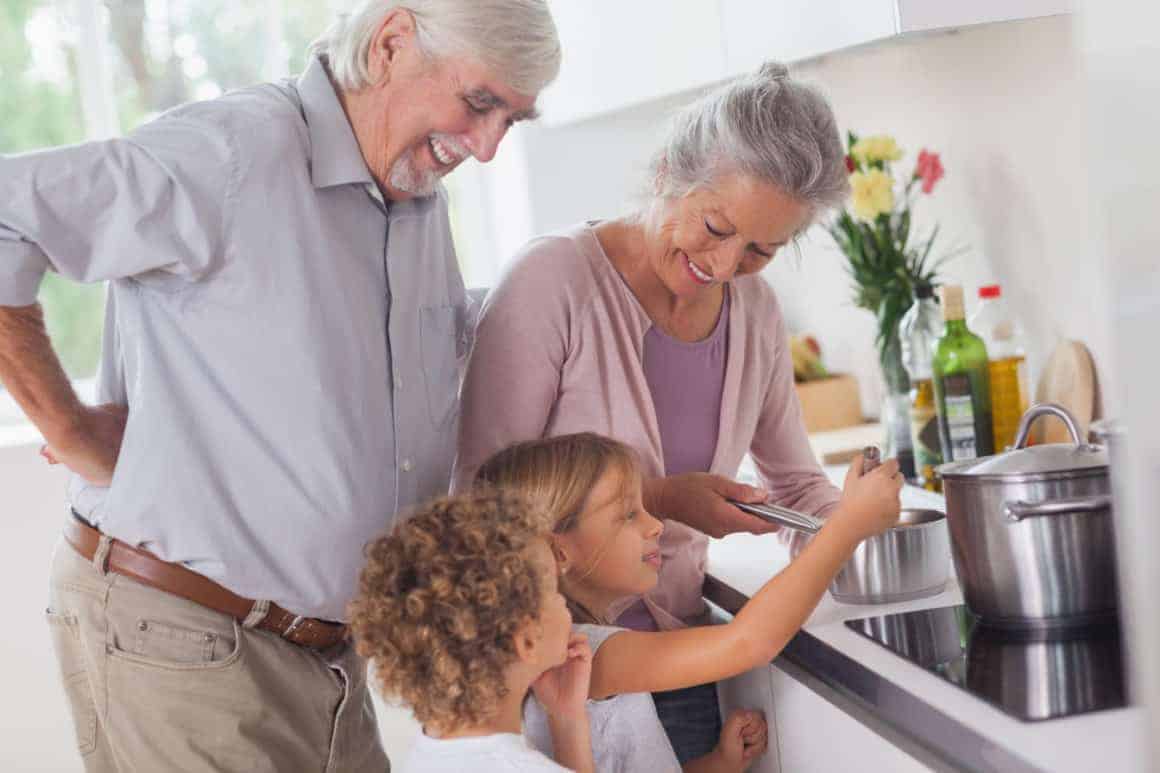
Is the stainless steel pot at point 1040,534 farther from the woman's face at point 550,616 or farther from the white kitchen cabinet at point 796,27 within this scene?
the white kitchen cabinet at point 796,27

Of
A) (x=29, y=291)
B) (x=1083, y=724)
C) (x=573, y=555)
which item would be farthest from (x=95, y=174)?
(x=1083, y=724)

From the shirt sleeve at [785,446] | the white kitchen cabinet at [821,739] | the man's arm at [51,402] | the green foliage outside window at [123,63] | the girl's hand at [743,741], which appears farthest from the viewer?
the green foliage outside window at [123,63]

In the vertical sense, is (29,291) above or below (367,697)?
above

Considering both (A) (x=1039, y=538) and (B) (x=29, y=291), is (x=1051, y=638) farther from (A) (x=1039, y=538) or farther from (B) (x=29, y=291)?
(B) (x=29, y=291)

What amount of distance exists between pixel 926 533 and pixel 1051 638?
207 millimetres

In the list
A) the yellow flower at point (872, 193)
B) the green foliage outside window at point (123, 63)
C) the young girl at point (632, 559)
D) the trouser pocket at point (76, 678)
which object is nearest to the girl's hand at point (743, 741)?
the young girl at point (632, 559)

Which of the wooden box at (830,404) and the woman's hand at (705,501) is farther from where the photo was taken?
the wooden box at (830,404)

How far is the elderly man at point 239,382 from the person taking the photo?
4.42 ft

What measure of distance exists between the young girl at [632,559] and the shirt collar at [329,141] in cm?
33

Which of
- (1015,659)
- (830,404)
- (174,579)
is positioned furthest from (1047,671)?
(830,404)

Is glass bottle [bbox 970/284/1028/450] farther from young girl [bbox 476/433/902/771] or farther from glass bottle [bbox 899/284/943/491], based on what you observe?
young girl [bbox 476/433/902/771]

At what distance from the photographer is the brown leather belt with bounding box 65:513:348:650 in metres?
1.38

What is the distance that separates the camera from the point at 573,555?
1442 millimetres

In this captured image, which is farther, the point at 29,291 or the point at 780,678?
the point at 780,678
